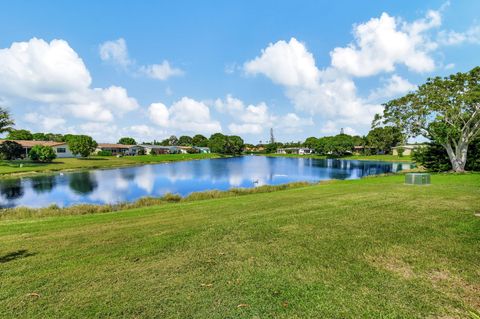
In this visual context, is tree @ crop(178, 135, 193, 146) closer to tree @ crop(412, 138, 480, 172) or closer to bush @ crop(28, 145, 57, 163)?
bush @ crop(28, 145, 57, 163)

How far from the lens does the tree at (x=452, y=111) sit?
24516 millimetres

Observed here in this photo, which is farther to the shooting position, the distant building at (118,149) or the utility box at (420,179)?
the distant building at (118,149)

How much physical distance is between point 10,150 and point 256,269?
242ft

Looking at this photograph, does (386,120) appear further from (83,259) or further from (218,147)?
(218,147)

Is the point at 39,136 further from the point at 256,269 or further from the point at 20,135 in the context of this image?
→ the point at 256,269

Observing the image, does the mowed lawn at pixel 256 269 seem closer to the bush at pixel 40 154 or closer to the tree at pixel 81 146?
the bush at pixel 40 154

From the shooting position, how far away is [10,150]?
57.9m

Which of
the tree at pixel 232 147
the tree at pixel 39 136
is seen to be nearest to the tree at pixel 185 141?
the tree at pixel 232 147

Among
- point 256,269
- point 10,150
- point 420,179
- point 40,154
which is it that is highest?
point 10,150

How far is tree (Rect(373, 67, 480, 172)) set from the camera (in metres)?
24.5

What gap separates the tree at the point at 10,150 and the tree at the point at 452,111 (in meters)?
75.2

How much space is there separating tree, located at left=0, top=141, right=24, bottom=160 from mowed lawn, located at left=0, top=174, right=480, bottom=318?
216 feet

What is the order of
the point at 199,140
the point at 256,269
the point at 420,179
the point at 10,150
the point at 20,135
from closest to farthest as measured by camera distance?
1. the point at 256,269
2. the point at 420,179
3. the point at 10,150
4. the point at 20,135
5. the point at 199,140

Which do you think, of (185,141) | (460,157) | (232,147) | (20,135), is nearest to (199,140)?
(185,141)
